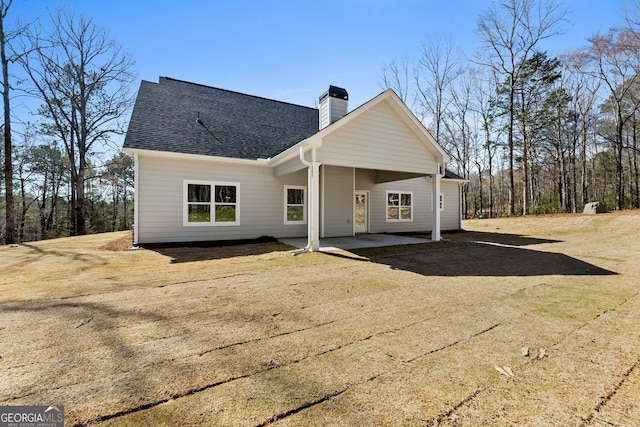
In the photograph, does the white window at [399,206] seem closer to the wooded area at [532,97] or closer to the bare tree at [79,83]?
the wooded area at [532,97]

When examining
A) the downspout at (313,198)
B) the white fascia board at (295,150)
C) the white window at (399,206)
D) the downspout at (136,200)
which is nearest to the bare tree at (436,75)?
the white window at (399,206)

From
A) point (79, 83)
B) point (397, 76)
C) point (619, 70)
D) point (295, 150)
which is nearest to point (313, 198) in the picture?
point (295, 150)

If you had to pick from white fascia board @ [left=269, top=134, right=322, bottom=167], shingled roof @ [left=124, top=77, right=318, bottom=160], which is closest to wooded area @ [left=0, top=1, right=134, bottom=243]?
shingled roof @ [left=124, top=77, right=318, bottom=160]

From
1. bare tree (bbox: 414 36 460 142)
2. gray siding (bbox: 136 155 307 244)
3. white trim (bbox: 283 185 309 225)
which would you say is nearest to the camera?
gray siding (bbox: 136 155 307 244)

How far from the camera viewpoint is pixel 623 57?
19094mm

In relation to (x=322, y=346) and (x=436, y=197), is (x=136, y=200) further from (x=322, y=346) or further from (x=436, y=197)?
(x=436, y=197)

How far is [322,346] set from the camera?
269 cm

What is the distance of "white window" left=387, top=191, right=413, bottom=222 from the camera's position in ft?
44.6

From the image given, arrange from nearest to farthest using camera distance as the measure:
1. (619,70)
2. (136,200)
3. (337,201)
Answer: (136,200) < (337,201) < (619,70)

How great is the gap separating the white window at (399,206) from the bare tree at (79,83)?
59.7ft

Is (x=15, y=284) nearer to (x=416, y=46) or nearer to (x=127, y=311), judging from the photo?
(x=127, y=311)

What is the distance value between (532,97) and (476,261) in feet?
70.5

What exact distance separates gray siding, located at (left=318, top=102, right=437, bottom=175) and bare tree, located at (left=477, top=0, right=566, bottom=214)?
13.9 metres

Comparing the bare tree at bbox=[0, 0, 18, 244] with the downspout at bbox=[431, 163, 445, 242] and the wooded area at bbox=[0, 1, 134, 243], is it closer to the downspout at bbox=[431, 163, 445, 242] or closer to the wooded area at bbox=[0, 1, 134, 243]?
the wooded area at bbox=[0, 1, 134, 243]
